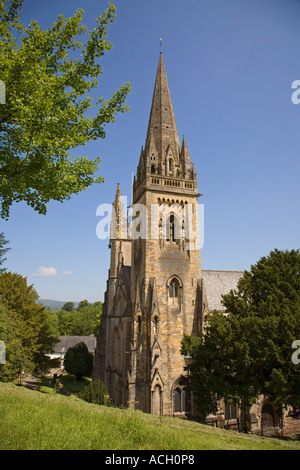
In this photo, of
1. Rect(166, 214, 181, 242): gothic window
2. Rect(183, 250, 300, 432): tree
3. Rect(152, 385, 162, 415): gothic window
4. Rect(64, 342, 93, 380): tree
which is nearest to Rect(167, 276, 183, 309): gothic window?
Rect(166, 214, 181, 242): gothic window

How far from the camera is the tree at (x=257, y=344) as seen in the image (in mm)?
14453

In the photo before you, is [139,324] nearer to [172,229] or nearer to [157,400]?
[157,400]

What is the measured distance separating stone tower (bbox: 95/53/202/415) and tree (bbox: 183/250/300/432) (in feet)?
16.0

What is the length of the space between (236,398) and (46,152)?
14.1 meters

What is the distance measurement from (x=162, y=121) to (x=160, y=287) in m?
15.4

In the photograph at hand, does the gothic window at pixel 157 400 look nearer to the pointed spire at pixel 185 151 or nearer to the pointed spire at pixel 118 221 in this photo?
the pointed spire at pixel 118 221

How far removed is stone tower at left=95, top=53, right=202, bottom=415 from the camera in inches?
861

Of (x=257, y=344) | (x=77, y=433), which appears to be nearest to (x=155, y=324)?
(x=257, y=344)

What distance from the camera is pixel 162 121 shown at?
28.4m

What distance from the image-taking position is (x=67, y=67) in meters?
9.87

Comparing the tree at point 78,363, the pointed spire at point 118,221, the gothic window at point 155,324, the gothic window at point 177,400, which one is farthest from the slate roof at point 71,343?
the gothic window at point 155,324

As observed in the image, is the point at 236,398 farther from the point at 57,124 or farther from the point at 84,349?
the point at 84,349

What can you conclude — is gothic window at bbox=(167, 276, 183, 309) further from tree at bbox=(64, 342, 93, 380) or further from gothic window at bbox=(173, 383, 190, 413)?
tree at bbox=(64, 342, 93, 380)
